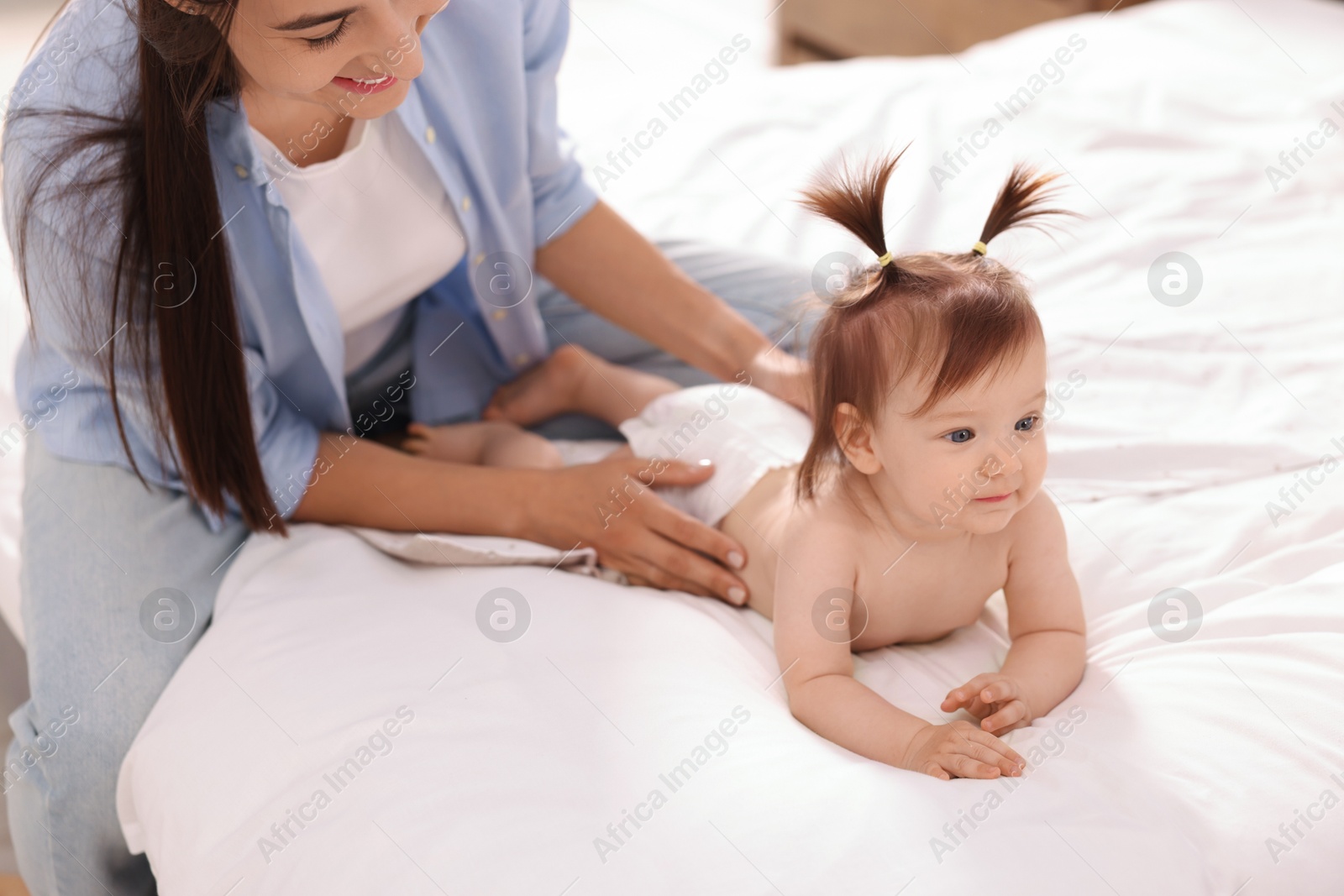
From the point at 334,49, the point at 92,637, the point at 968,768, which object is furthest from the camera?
the point at 92,637

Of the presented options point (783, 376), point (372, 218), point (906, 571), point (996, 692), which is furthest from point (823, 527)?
point (372, 218)

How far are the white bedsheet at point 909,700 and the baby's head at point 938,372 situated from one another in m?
0.17

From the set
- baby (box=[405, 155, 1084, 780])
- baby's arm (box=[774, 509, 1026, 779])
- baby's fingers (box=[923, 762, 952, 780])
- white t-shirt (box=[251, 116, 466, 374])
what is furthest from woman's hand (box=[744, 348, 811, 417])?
baby's fingers (box=[923, 762, 952, 780])

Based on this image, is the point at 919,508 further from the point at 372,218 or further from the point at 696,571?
the point at 372,218

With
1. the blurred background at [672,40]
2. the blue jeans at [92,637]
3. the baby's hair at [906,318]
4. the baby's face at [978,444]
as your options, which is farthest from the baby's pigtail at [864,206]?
the blurred background at [672,40]

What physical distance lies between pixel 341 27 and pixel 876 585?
60 centimetres

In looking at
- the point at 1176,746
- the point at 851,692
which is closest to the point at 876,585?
the point at 851,692

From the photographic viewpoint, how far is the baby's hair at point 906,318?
80 centimetres

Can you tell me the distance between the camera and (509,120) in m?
1.17

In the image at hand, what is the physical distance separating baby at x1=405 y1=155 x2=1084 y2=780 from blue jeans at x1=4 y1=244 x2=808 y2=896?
0.52 meters

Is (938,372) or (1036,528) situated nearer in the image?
(938,372)

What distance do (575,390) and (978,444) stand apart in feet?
Result: 1.89

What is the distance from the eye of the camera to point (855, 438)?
885mm

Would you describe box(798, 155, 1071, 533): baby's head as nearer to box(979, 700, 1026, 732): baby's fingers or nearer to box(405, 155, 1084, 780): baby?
box(405, 155, 1084, 780): baby
